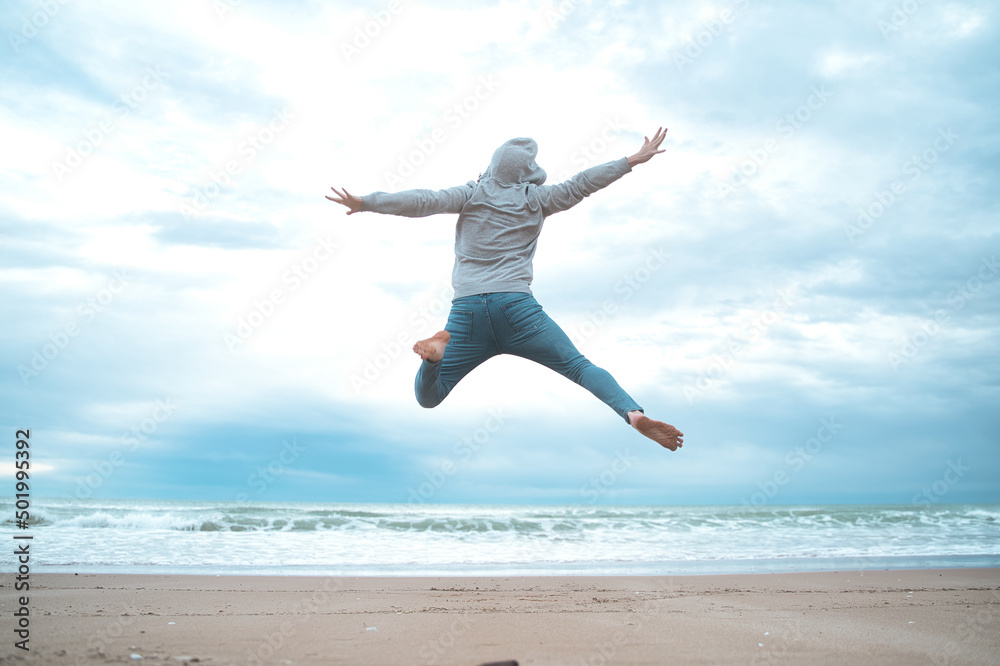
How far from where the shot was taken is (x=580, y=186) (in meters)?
4.15

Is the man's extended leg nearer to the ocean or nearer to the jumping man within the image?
the jumping man

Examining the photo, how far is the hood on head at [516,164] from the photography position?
13.8 ft

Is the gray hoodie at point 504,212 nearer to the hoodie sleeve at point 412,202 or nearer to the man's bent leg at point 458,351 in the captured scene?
the hoodie sleeve at point 412,202

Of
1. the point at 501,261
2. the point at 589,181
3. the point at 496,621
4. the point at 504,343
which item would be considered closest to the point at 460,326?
the point at 504,343

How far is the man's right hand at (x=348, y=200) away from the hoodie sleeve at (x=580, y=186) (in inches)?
41.1

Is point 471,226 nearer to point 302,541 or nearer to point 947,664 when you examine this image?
point 947,664

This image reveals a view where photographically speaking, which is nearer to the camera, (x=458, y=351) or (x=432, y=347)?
(x=432, y=347)

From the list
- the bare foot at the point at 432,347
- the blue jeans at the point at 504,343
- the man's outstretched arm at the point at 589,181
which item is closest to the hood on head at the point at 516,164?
the man's outstretched arm at the point at 589,181

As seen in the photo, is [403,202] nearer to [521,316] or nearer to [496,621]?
[521,316]

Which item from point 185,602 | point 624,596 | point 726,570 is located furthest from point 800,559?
point 185,602

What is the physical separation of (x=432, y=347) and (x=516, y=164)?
4.08 ft

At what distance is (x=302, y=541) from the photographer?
12812 millimetres

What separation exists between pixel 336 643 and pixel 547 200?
2789 mm

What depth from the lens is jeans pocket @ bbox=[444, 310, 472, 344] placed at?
404 cm
